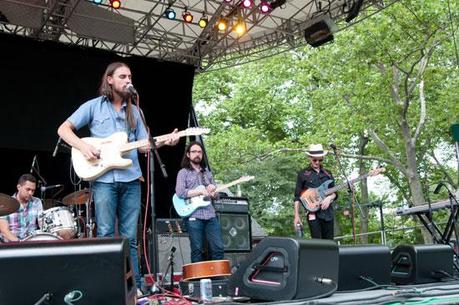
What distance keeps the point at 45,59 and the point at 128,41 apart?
156cm

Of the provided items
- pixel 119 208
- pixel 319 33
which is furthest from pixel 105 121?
pixel 319 33

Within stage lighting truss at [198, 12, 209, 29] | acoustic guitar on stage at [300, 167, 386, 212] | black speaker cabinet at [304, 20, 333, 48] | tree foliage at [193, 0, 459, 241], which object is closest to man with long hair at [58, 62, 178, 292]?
acoustic guitar on stage at [300, 167, 386, 212]

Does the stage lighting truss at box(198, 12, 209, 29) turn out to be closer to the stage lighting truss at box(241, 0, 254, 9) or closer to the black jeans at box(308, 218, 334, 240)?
the stage lighting truss at box(241, 0, 254, 9)

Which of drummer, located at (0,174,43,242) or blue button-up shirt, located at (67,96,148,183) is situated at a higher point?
blue button-up shirt, located at (67,96,148,183)

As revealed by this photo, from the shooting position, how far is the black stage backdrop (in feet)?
31.4

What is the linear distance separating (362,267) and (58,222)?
394 cm

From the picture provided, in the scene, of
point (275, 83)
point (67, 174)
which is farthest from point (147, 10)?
point (275, 83)

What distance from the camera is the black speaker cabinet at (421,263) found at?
165 inches

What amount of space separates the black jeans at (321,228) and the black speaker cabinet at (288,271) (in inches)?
129

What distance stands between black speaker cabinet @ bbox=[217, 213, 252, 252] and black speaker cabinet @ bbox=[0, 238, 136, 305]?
5.06 metres

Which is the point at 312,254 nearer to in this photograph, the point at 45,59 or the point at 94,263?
the point at 94,263

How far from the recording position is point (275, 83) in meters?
23.3

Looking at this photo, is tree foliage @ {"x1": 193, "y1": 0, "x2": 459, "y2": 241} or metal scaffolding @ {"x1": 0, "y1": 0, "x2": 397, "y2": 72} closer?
metal scaffolding @ {"x1": 0, "y1": 0, "x2": 397, "y2": 72}

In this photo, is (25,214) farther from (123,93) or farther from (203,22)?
(203,22)
